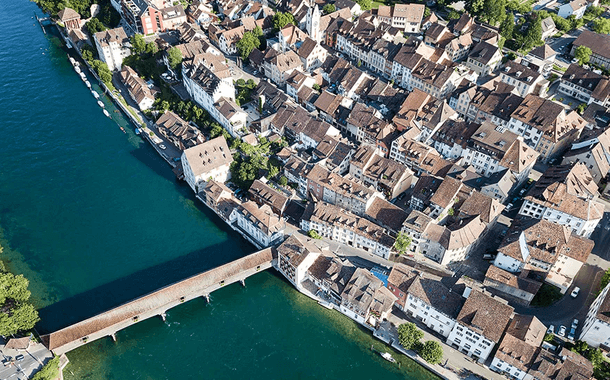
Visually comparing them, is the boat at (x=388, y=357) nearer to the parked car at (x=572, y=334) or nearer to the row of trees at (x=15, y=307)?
the parked car at (x=572, y=334)

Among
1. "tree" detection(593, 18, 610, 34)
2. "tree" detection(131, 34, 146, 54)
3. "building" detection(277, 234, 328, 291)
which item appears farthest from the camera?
"tree" detection(593, 18, 610, 34)

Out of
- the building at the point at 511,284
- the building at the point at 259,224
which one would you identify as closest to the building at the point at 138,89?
the building at the point at 259,224

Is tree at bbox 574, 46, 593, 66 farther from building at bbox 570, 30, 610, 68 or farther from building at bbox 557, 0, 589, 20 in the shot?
building at bbox 557, 0, 589, 20

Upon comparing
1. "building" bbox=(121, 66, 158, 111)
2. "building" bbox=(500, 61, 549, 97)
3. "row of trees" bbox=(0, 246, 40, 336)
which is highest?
"building" bbox=(500, 61, 549, 97)

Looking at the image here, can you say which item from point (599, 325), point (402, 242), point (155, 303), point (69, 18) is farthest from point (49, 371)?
point (69, 18)

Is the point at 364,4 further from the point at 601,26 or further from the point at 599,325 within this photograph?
the point at 599,325

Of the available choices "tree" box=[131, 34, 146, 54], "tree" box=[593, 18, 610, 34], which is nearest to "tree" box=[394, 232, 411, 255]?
"tree" box=[131, 34, 146, 54]

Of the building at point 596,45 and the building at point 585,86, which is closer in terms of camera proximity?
the building at point 585,86
